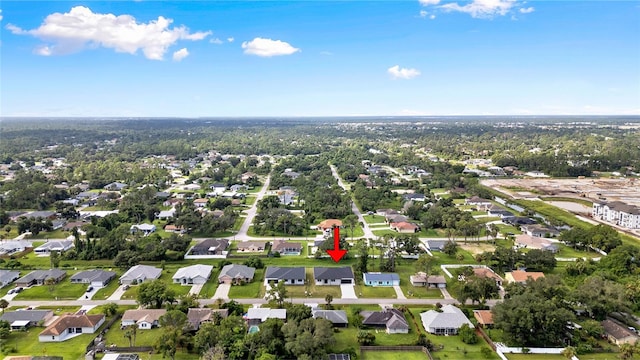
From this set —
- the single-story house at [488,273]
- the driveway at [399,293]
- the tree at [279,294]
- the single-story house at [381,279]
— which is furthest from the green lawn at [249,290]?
the single-story house at [488,273]

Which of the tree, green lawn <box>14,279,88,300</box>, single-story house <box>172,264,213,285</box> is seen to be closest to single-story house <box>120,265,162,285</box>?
single-story house <box>172,264,213,285</box>

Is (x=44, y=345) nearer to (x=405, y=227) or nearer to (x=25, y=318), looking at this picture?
(x=25, y=318)

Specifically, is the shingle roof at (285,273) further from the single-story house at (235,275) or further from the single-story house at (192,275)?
the single-story house at (192,275)

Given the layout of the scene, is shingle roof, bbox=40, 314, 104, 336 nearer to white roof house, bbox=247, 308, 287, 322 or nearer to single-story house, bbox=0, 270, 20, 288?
white roof house, bbox=247, 308, 287, 322

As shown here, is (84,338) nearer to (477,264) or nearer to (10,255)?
(10,255)

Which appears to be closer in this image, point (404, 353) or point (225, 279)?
point (404, 353)

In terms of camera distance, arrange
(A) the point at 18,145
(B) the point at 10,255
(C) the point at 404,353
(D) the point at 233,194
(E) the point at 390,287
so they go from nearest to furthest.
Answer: (C) the point at 404,353 → (E) the point at 390,287 → (B) the point at 10,255 → (D) the point at 233,194 → (A) the point at 18,145

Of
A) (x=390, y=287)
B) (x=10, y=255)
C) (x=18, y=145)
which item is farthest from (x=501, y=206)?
(x=18, y=145)
